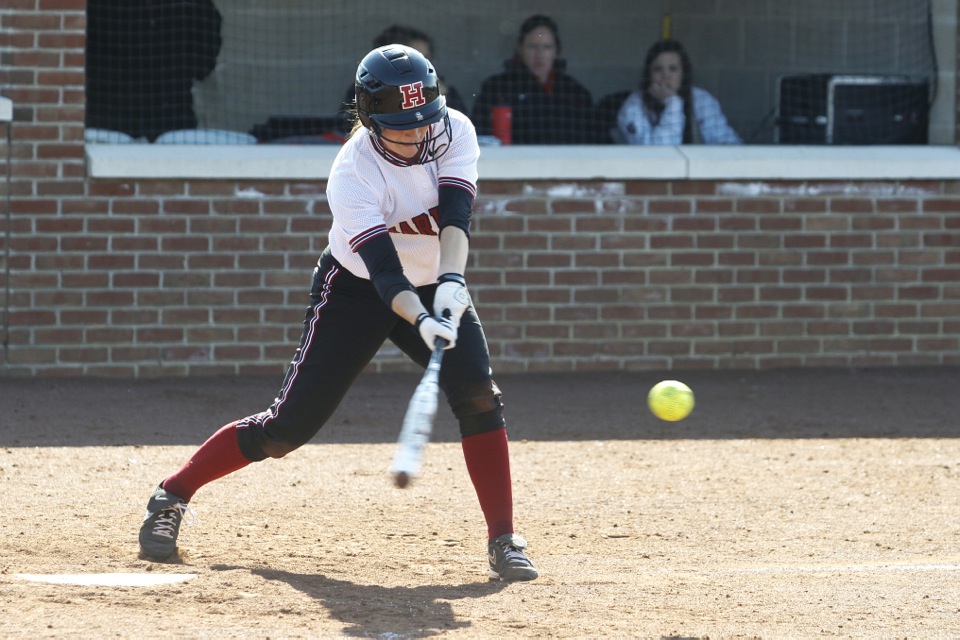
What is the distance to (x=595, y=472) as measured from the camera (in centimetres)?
637

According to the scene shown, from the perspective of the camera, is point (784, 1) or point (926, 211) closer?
point (926, 211)

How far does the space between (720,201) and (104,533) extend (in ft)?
17.2

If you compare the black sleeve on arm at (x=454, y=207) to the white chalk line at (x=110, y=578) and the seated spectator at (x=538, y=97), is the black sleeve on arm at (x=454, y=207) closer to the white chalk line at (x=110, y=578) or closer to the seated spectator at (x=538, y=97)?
the white chalk line at (x=110, y=578)

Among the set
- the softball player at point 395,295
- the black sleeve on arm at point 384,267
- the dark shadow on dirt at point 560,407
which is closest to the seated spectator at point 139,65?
the dark shadow on dirt at point 560,407

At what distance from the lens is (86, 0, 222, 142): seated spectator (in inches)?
352

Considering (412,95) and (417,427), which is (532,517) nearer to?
(417,427)

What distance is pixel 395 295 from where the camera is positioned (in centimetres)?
421

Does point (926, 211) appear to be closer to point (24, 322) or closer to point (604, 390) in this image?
point (604, 390)

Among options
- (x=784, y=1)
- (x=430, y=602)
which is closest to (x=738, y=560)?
(x=430, y=602)

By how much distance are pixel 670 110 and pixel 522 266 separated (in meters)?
1.60

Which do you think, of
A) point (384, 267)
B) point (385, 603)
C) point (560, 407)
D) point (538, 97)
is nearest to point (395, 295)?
point (384, 267)

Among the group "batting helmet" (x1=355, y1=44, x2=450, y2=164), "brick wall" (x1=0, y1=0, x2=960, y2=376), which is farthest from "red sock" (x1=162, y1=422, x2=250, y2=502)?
"brick wall" (x1=0, y1=0, x2=960, y2=376)

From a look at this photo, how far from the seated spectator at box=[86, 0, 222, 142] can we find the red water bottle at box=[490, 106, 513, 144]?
2.10 metres

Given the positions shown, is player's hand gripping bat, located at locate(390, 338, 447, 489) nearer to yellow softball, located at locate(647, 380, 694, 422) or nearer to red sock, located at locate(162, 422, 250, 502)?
red sock, located at locate(162, 422, 250, 502)
